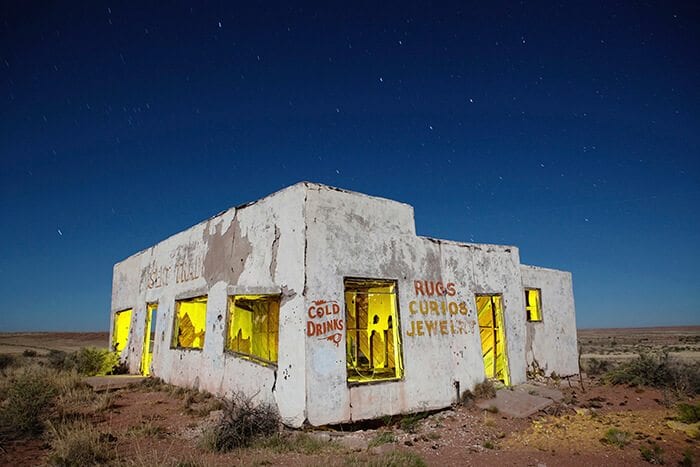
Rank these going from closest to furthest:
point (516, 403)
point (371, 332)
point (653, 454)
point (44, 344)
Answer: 1. point (653, 454)
2. point (516, 403)
3. point (371, 332)
4. point (44, 344)

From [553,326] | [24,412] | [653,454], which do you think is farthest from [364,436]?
[553,326]

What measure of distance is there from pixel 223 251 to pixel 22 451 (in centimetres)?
501

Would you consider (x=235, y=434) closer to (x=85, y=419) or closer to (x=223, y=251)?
(x=85, y=419)

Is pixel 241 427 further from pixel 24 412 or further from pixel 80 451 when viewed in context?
pixel 24 412

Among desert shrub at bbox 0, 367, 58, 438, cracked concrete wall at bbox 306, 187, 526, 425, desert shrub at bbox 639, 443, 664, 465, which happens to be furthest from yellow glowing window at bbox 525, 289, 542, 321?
desert shrub at bbox 0, 367, 58, 438

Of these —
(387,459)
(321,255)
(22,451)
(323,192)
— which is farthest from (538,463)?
(22,451)

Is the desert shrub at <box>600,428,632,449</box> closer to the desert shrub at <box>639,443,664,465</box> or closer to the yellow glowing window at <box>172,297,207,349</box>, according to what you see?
the desert shrub at <box>639,443,664,465</box>

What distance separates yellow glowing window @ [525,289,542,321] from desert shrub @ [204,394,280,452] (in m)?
9.88

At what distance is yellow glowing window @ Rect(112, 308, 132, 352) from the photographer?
1634 centimetres

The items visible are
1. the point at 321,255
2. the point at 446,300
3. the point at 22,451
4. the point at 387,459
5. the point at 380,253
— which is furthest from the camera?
the point at 446,300

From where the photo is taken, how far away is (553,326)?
13664 millimetres

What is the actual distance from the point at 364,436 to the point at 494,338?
21.7 feet

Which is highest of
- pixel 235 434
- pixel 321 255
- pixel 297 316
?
pixel 321 255

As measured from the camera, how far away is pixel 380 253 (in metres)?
8.27
